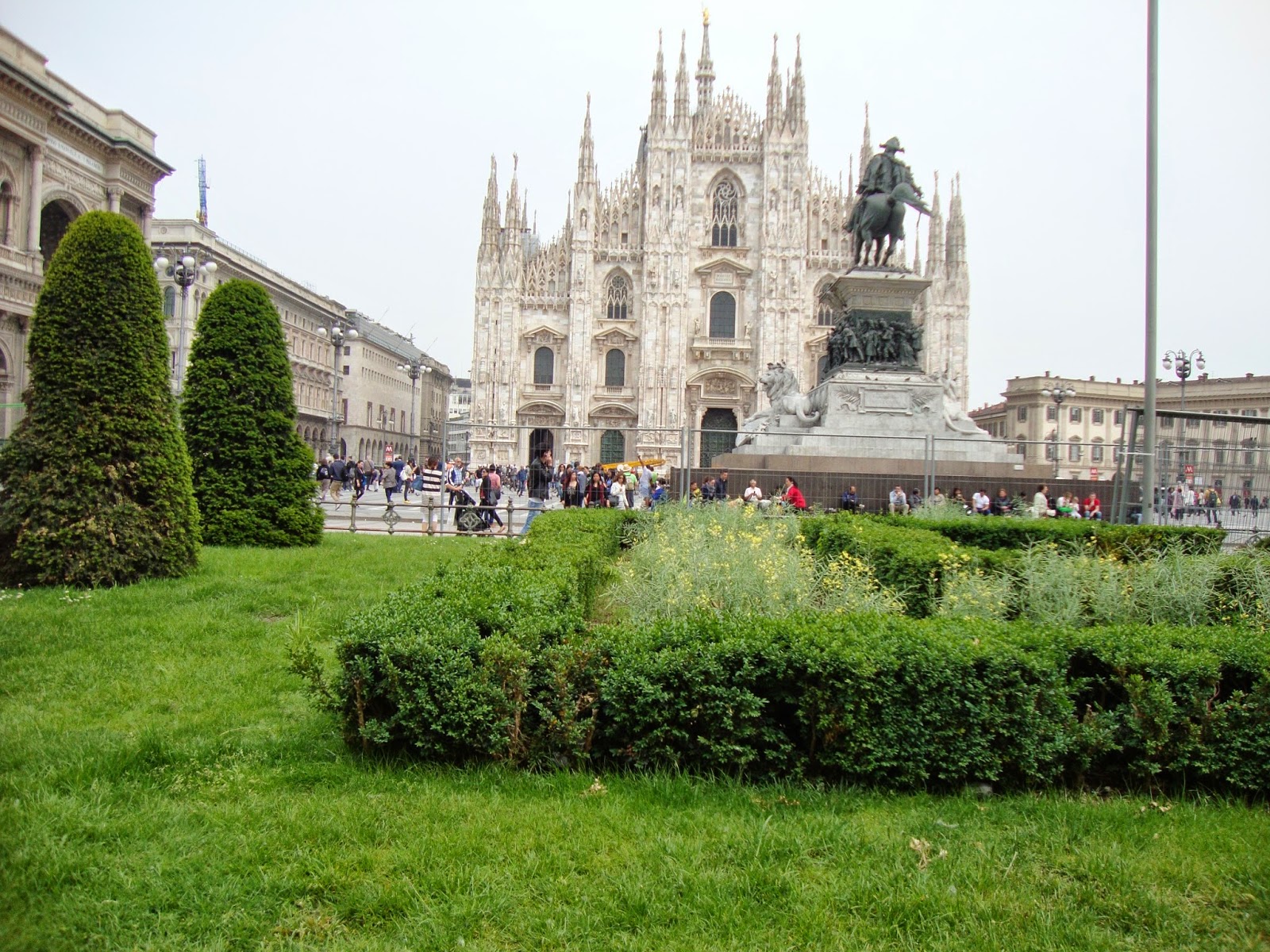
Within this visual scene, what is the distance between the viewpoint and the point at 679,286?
146 ft

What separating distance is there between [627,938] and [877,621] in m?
2.34

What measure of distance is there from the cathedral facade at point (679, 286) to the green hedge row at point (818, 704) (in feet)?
128

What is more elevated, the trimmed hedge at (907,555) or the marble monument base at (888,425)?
the marble monument base at (888,425)

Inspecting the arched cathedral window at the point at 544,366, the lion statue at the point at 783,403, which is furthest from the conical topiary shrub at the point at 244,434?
the arched cathedral window at the point at 544,366

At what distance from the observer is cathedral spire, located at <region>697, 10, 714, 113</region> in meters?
48.2

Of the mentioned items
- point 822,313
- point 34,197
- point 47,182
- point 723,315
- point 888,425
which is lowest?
point 888,425

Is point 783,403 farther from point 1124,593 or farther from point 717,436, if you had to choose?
point 717,436

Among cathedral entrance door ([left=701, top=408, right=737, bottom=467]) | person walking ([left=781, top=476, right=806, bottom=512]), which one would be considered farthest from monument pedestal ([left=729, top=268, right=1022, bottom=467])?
cathedral entrance door ([left=701, top=408, right=737, bottom=467])

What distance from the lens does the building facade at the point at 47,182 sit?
859 inches

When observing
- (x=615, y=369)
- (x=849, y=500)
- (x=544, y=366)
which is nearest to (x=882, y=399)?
(x=849, y=500)

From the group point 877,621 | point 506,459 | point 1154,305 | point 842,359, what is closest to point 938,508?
point 1154,305

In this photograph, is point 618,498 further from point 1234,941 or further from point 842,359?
point 1234,941

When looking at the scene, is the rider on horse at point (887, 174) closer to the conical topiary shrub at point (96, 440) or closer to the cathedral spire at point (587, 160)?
the conical topiary shrub at point (96, 440)

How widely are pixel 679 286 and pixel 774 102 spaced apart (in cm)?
1115
